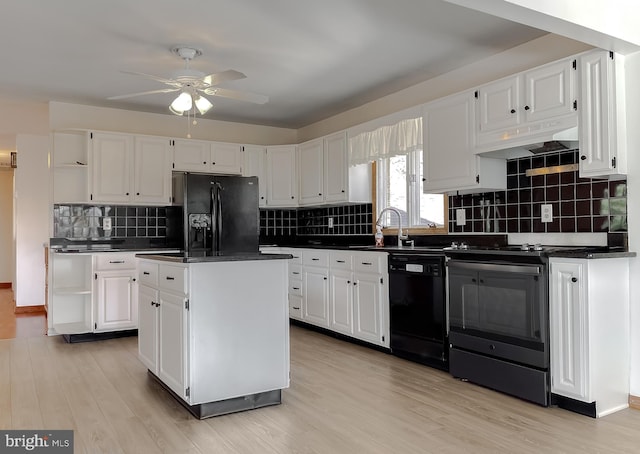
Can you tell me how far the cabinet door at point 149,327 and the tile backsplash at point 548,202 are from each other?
8.45 ft

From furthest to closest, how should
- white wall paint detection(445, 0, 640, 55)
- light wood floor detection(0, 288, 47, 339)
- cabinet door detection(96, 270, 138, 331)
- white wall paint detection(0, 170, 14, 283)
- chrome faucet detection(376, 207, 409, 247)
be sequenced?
1. white wall paint detection(0, 170, 14, 283)
2. light wood floor detection(0, 288, 47, 339)
3. cabinet door detection(96, 270, 138, 331)
4. chrome faucet detection(376, 207, 409, 247)
5. white wall paint detection(445, 0, 640, 55)

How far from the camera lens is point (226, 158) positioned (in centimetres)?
609

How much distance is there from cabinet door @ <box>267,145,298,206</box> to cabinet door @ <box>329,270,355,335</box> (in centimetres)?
167

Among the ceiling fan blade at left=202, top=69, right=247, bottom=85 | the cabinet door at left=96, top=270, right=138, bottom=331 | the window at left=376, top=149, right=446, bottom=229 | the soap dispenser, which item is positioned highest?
the ceiling fan blade at left=202, top=69, right=247, bottom=85

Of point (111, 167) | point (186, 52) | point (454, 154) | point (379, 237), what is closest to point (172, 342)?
point (186, 52)

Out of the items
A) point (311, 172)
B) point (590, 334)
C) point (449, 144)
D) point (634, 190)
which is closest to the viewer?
point (590, 334)

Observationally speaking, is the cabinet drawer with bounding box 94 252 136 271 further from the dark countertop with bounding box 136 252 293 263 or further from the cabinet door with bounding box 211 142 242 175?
the dark countertop with bounding box 136 252 293 263

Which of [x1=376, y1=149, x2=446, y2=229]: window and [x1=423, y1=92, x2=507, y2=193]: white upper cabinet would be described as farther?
[x1=376, y1=149, x2=446, y2=229]: window

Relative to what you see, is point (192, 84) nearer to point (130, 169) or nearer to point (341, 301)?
point (130, 169)

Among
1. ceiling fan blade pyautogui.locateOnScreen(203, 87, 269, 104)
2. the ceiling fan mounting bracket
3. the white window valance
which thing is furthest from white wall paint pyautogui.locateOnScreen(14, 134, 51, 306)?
the white window valance

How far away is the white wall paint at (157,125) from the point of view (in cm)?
546

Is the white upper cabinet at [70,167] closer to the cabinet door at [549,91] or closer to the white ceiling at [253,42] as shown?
the white ceiling at [253,42]

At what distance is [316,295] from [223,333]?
2.30 meters

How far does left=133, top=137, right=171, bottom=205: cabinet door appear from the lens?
551 cm
